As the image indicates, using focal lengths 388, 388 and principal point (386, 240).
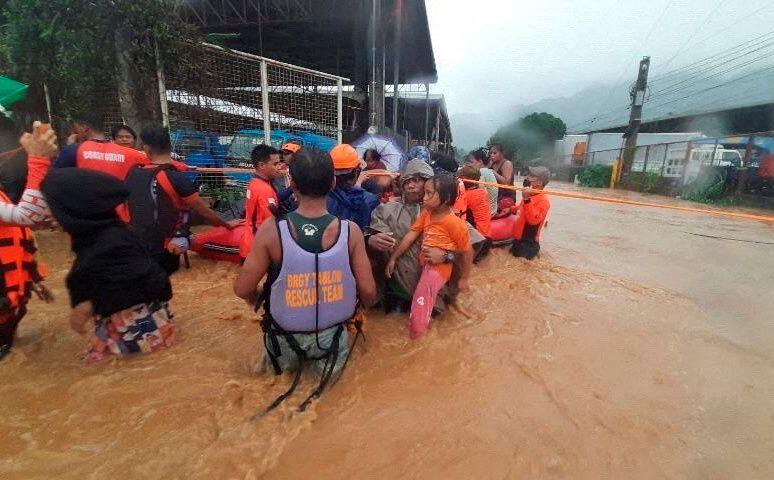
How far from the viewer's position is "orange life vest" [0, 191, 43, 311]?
2322 millimetres

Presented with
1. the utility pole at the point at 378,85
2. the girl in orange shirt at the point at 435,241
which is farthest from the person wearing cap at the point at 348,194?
the utility pole at the point at 378,85

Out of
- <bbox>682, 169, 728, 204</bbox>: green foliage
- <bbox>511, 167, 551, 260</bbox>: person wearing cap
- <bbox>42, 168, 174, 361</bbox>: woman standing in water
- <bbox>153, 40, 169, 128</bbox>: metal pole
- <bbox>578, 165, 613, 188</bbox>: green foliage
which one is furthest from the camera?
<bbox>578, 165, 613, 188</bbox>: green foliage

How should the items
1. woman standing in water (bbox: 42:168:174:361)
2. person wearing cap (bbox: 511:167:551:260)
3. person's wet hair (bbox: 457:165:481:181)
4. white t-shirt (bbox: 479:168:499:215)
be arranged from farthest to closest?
white t-shirt (bbox: 479:168:499:215), person wearing cap (bbox: 511:167:551:260), person's wet hair (bbox: 457:165:481:181), woman standing in water (bbox: 42:168:174:361)

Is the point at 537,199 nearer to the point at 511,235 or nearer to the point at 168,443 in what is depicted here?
the point at 511,235

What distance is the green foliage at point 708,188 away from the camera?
13344 millimetres

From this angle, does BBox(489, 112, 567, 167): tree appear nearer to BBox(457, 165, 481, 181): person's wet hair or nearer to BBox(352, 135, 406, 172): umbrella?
BBox(352, 135, 406, 172): umbrella

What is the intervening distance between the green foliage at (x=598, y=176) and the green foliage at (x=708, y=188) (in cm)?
864

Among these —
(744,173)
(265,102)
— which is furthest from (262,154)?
(744,173)

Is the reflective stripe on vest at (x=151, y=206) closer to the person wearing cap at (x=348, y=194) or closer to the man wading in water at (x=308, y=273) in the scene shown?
the person wearing cap at (x=348, y=194)

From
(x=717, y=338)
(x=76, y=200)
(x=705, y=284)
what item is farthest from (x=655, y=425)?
(x=705, y=284)

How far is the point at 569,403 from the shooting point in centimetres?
221

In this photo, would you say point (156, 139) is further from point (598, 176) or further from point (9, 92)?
point (598, 176)

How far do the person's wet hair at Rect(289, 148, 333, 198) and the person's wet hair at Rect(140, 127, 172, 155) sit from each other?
198 centimetres

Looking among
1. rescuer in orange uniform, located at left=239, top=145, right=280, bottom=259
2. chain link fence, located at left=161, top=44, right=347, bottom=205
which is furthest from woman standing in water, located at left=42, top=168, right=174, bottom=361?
chain link fence, located at left=161, top=44, right=347, bottom=205
